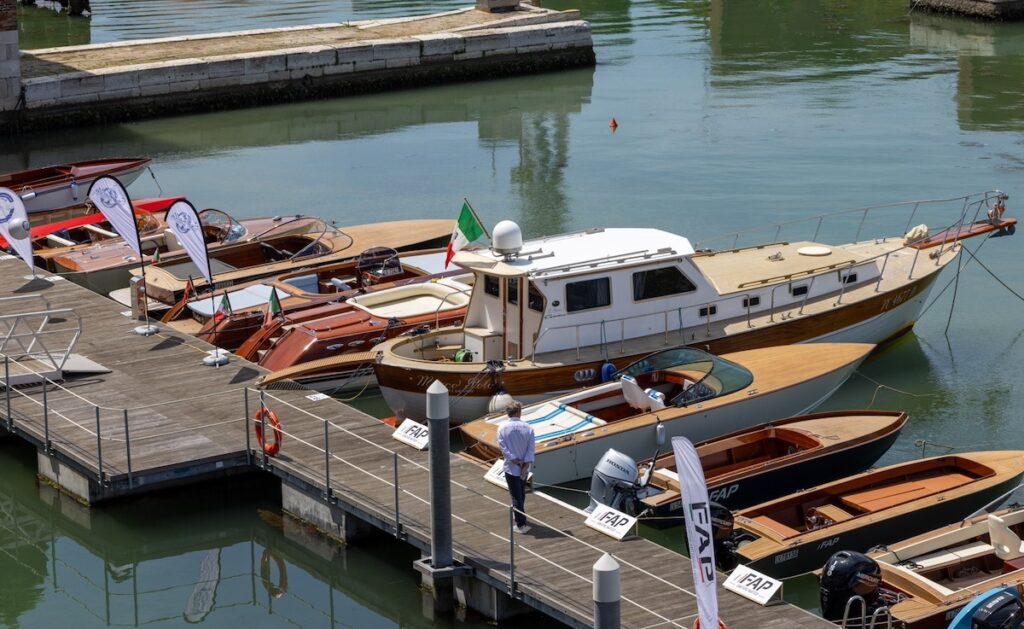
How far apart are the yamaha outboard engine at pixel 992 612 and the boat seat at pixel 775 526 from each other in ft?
9.25

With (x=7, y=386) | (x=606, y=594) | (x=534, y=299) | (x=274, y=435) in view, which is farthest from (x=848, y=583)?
(x=7, y=386)

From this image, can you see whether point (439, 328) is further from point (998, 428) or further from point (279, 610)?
point (998, 428)

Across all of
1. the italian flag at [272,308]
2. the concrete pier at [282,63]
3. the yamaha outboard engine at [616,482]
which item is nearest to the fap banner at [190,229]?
the italian flag at [272,308]

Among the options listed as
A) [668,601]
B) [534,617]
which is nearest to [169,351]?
[534,617]

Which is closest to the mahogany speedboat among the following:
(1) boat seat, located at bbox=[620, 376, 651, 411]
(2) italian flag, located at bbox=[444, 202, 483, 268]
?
(1) boat seat, located at bbox=[620, 376, 651, 411]

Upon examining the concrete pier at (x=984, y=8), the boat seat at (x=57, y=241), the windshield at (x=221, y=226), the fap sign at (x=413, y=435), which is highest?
the concrete pier at (x=984, y=8)

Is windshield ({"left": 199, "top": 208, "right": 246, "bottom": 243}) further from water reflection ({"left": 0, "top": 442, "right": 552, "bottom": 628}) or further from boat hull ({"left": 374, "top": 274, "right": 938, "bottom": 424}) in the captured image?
water reflection ({"left": 0, "top": 442, "right": 552, "bottom": 628})

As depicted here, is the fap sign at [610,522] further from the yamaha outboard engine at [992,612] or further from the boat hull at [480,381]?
the boat hull at [480,381]

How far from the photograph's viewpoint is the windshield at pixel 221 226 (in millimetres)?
29297

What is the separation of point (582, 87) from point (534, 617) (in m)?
35.8

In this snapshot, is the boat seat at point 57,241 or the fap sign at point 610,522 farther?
the boat seat at point 57,241

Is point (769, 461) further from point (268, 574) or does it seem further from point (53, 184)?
point (53, 184)

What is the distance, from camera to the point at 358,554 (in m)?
17.8

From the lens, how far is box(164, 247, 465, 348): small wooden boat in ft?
79.4
